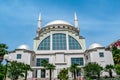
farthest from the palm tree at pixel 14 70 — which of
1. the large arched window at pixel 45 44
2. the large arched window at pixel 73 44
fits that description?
the large arched window at pixel 73 44

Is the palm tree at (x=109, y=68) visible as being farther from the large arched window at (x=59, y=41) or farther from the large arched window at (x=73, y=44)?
the large arched window at (x=59, y=41)

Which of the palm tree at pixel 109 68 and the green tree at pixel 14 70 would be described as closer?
the green tree at pixel 14 70

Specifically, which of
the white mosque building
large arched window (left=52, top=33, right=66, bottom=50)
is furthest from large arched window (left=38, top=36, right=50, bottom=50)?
large arched window (left=52, top=33, right=66, bottom=50)

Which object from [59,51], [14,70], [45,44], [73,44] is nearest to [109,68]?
[73,44]

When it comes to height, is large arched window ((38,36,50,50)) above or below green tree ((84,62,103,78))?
above

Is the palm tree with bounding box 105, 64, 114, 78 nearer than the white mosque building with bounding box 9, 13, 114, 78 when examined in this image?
Yes

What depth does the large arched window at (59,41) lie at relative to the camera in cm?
6012

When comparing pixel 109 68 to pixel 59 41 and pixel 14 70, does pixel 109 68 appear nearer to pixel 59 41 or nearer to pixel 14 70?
pixel 59 41

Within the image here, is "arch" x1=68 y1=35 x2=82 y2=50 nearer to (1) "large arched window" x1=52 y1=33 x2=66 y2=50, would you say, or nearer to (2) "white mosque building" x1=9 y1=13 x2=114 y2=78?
(2) "white mosque building" x1=9 y1=13 x2=114 y2=78

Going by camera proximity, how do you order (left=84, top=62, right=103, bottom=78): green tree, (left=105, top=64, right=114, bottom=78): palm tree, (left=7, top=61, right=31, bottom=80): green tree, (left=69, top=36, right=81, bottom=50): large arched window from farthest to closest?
1. (left=69, top=36, right=81, bottom=50): large arched window
2. (left=105, top=64, right=114, bottom=78): palm tree
3. (left=84, top=62, right=103, bottom=78): green tree
4. (left=7, top=61, right=31, bottom=80): green tree


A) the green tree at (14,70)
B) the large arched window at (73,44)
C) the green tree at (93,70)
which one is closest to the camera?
the green tree at (14,70)

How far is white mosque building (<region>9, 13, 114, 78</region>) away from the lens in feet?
175

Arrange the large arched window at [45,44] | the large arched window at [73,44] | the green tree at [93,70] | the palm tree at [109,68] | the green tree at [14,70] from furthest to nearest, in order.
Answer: the large arched window at [73,44], the large arched window at [45,44], the palm tree at [109,68], the green tree at [93,70], the green tree at [14,70]

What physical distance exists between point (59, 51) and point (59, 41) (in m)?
3.74
